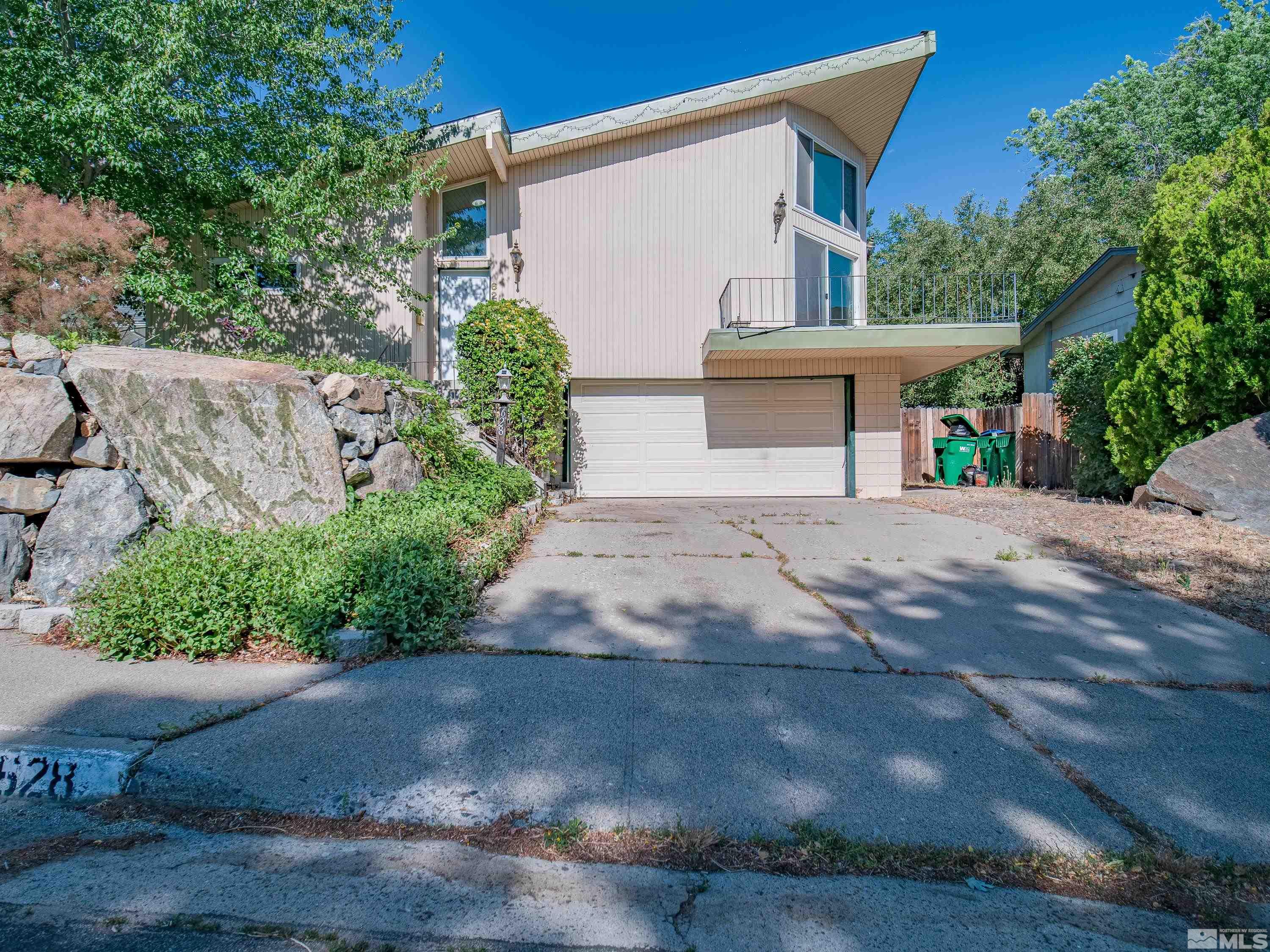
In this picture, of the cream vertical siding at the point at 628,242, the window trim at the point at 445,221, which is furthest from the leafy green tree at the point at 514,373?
the window trim at the point at 445,221

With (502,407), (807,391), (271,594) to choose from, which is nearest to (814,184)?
(807,391)

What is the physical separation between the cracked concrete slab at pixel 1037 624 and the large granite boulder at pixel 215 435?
4.18 m

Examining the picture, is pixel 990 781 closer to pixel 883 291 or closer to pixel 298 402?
pixel 298 402

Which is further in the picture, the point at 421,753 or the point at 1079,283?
the point at 1079,283

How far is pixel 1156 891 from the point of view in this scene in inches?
75.9

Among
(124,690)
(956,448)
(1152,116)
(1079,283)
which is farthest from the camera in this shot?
(1152,116)

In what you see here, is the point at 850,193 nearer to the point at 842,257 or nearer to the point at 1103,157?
the point at 842,257

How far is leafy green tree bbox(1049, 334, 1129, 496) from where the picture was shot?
28.0 feet

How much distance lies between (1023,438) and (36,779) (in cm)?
1390

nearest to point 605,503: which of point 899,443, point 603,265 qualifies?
point 603,265

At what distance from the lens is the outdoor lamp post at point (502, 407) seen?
7988 mm

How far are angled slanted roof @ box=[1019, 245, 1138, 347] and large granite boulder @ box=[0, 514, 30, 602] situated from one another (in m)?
12.4

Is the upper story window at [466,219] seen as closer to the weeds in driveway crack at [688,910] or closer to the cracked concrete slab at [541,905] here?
the cracked concrete slab at [541,905]

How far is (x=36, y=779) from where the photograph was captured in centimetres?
254
